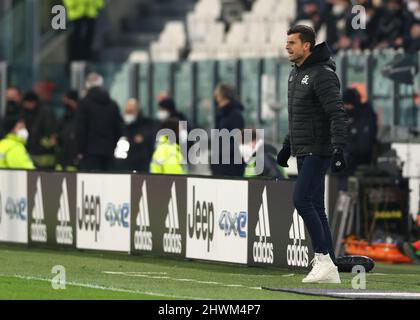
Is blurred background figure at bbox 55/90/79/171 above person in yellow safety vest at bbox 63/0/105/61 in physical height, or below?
below

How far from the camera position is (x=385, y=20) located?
28.3m

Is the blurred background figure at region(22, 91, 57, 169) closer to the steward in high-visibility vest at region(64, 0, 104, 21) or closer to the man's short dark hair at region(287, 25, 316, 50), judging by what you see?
the steward in high-visibility vest at region(64, 0, 104, 21)

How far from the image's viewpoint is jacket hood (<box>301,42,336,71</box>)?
16.0 meters

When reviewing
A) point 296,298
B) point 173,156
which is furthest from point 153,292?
point 173,156

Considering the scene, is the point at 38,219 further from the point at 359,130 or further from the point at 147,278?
the point at 147,278

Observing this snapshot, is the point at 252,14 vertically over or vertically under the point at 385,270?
over

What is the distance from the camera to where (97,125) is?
981 inches

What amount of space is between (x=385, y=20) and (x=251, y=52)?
4582mm

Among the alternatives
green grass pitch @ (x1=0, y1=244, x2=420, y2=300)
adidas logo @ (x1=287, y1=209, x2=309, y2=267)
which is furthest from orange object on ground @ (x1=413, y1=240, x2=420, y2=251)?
adidas logo @ (x1=287, y1=209, x2=309, y2=267)

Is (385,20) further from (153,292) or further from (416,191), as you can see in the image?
(153,292)

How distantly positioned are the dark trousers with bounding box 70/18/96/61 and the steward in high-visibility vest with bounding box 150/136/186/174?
13.6 metres

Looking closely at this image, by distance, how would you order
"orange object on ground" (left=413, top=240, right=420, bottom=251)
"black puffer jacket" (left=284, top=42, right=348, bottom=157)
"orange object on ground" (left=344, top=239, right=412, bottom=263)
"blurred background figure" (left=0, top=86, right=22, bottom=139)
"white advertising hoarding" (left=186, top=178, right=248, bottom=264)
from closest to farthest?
"black puffer jacket" (left=284, top=42, right=348, bottom=157), "white advertising hoarding" (left=186, top=178, right=248, bottom=264), "orange object on ground" (left=413, top=240, right=420, bottom=251), "orange object on ground" (left=344, top=239, right=412, bottom=263), "blurred background figure" (left=0, top=86, right=22, bottom=139)

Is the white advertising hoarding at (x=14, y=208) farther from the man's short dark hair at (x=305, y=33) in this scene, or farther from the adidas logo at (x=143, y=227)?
the man's short dark hair at (x=305, y=33)

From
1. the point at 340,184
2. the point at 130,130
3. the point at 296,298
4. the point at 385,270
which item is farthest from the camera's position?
the point at 130,130
